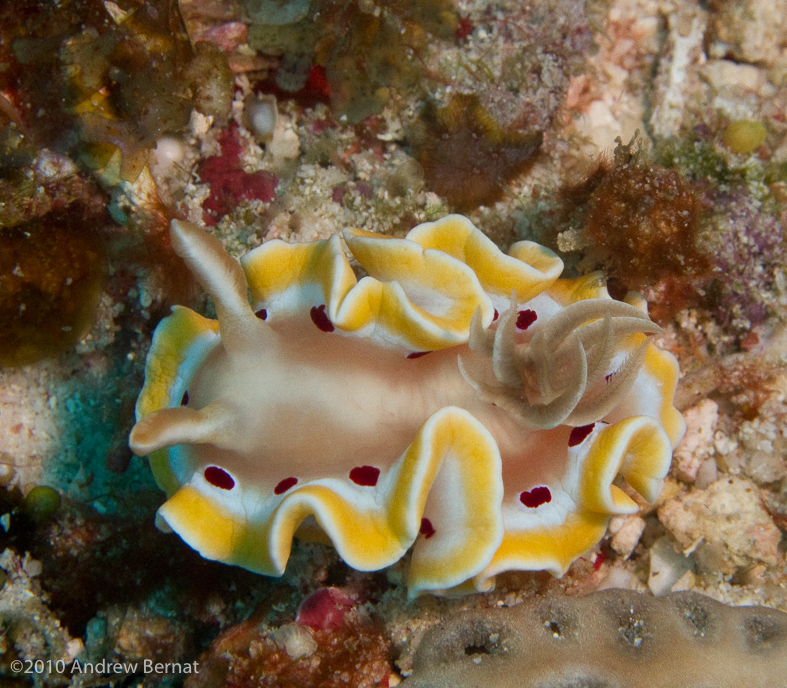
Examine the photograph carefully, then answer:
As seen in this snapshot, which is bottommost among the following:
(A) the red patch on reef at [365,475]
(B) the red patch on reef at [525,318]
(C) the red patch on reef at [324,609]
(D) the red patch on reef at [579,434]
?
(C) the red patch on reef at [324,609]

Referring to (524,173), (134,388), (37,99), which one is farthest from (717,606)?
(37,99)

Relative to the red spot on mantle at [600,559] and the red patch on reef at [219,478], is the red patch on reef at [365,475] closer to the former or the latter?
the red patch on reef at [219,478]

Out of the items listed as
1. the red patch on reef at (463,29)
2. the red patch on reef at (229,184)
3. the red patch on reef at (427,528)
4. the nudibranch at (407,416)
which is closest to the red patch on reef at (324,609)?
the nudibranch at (407,416)

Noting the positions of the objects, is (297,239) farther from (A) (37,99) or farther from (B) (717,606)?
(B) (717,606)

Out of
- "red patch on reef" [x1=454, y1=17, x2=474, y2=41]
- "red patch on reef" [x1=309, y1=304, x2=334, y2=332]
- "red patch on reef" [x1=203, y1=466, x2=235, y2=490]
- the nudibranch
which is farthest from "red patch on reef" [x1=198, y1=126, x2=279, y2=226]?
"red patch on reef" [x1=203, y1=466, x2=235, y2=490]

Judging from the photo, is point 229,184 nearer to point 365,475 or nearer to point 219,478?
point 219,478

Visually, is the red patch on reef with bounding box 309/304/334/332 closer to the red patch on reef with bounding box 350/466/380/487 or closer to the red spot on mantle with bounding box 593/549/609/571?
the red patch on reef with bounding box 350/466/380/487
